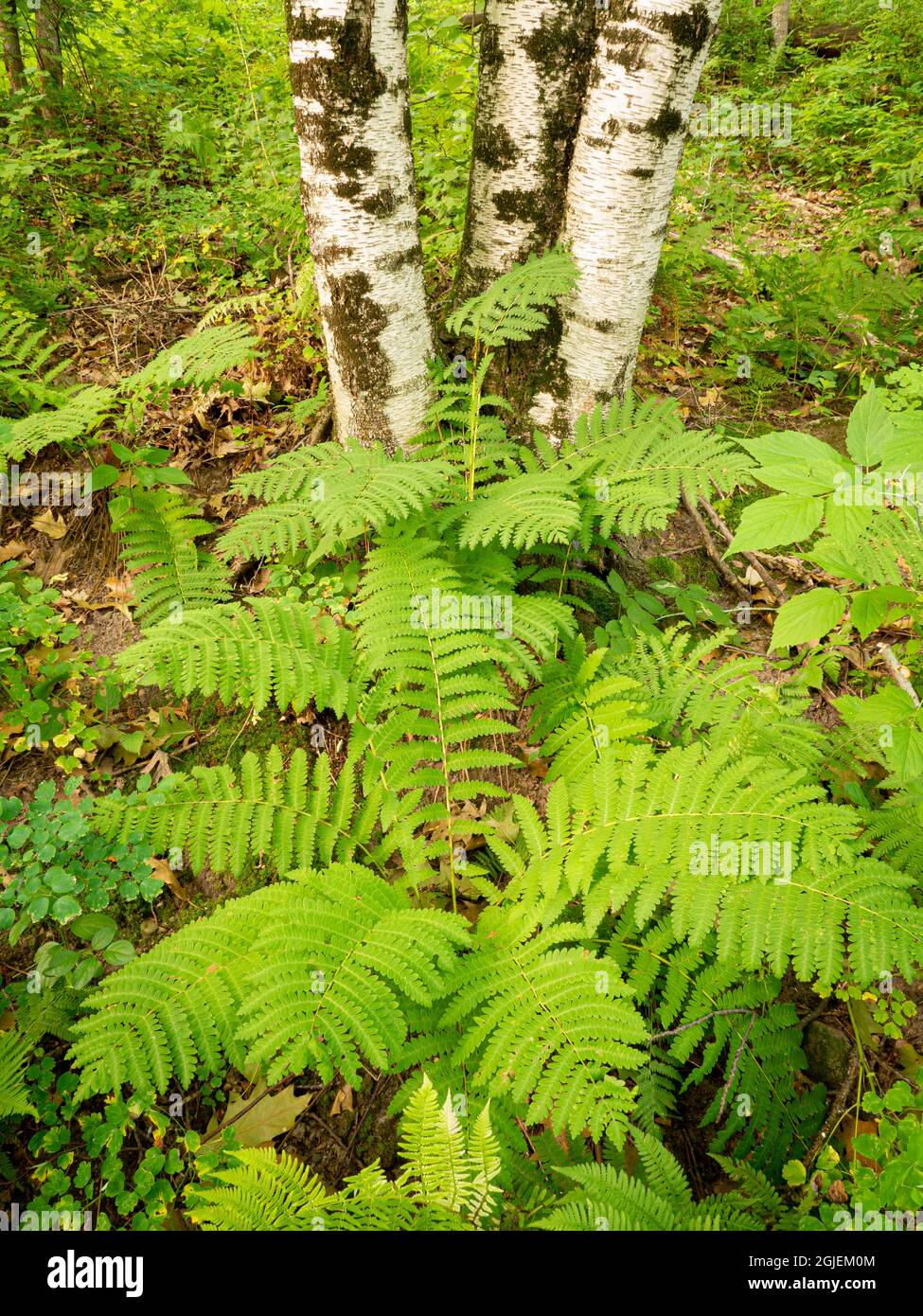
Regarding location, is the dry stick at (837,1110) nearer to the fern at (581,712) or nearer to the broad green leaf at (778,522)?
the fern at (581,712)

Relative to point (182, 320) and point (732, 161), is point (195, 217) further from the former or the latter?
point (732, 161)

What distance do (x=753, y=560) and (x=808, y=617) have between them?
1.85 meters

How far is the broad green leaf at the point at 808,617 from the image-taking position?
1686 mm

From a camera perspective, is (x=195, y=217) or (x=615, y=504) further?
(x=195, y=217)

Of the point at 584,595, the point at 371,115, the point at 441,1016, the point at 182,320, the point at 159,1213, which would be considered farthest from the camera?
the point at 182,320

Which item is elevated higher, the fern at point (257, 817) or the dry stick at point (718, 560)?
the dry stick at point (718, 560)

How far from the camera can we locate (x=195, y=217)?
4730 mm

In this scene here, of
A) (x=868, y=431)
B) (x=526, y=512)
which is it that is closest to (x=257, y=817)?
(x=526, y=512)

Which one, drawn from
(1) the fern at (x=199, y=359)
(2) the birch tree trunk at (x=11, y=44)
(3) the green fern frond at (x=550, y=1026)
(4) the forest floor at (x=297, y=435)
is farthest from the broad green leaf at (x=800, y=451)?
(2) the birch tree trunk at (x=11, y=44)

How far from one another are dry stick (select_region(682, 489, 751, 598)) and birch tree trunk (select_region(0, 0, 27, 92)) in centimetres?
549

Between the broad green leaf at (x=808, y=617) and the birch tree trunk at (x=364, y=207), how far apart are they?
72.7 inches

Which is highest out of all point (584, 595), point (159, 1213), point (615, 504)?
point (615, 504)
